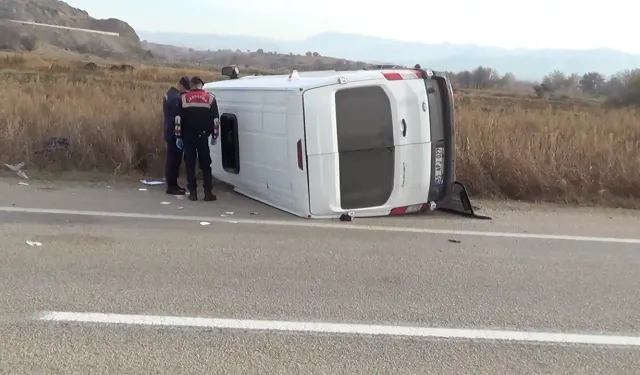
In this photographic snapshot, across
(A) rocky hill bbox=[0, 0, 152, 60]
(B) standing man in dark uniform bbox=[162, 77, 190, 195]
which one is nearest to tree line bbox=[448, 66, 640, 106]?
(B) standing man in dark uniform bbox=[162, 77, 190, 195]

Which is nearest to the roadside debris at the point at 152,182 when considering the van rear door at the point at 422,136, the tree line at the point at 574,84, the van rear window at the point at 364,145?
the van rear window at the point at 364,145

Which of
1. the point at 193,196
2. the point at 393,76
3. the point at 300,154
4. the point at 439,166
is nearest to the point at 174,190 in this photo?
the point at 193,196

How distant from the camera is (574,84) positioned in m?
63.9

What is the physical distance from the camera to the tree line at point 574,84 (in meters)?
37.0

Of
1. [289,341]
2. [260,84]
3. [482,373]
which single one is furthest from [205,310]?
[260,84]

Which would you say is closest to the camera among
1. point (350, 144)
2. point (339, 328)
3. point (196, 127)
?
point (339, 328)

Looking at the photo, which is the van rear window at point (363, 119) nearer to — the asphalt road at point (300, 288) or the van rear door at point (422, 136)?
the van rear door at point (422, 136)

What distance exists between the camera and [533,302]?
4289 mm

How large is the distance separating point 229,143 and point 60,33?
129 m

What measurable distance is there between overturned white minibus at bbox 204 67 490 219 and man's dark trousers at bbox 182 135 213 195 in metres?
0.80

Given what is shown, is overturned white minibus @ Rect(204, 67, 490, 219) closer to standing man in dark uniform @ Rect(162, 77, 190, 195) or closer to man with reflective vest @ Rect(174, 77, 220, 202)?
man with reflective vest @ Rect(174, 77, 220, 202)

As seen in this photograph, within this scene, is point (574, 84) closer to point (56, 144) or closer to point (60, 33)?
point (56, 144)

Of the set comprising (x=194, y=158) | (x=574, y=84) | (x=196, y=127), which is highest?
(x=574, y=84)

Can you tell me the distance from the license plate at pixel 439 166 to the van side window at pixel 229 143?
2.52m
